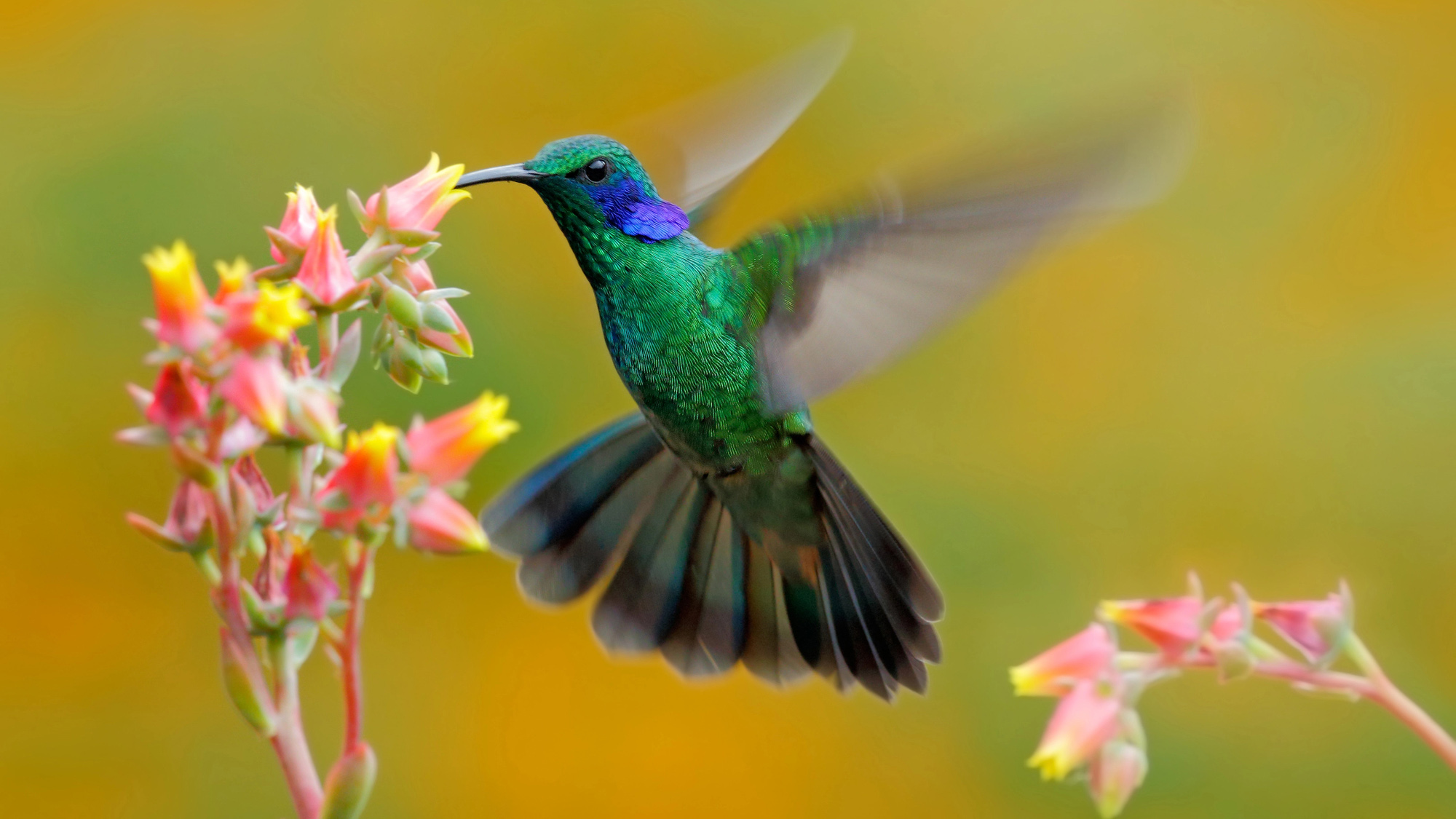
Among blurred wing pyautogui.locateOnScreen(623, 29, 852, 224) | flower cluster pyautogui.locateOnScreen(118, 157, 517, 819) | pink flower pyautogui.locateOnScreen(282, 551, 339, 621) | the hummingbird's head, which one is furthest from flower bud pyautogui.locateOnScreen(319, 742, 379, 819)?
blurred wing pyautogui.locateOnScreen(623, 29, 852, 224)

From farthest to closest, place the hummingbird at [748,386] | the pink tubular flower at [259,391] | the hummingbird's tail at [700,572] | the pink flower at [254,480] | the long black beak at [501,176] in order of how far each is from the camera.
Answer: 1. the hummingbird's tail at [700,572]
2. the long black beak at [501,176]
3. the hummingbird at [748,386]
4. the pink flower at [254,480]
5. the pink tubular flower at [259,391]

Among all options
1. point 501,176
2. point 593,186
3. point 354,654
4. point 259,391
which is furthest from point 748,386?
point 259,391

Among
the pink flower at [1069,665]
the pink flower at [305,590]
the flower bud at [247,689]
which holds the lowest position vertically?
the pink flower at [1069,665]

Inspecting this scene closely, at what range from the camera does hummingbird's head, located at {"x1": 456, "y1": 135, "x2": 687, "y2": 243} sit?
215 cm

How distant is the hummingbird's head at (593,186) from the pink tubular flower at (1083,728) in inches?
35.6

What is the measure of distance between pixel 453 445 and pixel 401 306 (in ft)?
0.55

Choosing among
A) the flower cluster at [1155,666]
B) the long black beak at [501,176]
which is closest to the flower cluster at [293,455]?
the long black beak at [501,176]

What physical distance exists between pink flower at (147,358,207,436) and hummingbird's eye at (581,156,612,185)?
0.89 m

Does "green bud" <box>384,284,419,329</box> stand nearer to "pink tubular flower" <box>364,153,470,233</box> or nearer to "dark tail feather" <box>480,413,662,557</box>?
"pink tubular flower" <box>364,153,470,233</box>

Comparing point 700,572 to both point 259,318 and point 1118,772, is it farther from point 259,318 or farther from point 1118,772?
point 259,318

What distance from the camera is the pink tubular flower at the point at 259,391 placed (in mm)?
1356

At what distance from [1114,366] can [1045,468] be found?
14.8 inches

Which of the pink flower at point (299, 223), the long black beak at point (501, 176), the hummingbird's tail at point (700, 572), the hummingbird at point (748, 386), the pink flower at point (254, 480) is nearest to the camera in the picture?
the pink flower at point (254, 480)

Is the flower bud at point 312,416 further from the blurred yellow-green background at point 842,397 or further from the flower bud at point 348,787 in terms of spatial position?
the blurred yellow-green background at point 842,397
